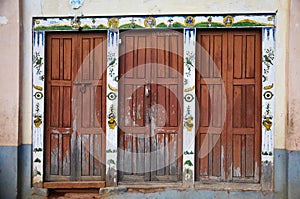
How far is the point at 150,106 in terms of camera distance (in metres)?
6.22

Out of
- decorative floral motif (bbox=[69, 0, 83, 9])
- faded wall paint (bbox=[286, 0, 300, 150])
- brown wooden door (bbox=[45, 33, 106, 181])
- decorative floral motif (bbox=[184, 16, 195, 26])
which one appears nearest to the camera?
faded wall paint (bbox=[286, 0, 300, 150])

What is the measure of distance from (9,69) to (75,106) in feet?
3.43

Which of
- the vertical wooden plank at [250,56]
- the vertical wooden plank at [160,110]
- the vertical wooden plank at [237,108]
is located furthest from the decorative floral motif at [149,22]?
the vertical wooden plank at [237,108]

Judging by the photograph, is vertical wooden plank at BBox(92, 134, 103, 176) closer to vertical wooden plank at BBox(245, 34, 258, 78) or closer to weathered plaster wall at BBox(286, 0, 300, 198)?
vertical wooden plank at BBox(245, 34, 258, 78)

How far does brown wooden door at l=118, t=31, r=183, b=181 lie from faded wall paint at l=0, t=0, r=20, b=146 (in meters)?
1.46

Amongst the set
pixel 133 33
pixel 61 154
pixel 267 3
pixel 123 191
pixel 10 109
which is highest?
pixel 267 3

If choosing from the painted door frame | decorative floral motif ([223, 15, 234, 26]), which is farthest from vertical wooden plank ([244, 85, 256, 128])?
decorative floral motif ([223, 15, 234, 26])

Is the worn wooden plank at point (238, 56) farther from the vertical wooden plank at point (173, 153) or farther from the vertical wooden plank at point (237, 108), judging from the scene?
the vertical wooden plank at point (173, 153)

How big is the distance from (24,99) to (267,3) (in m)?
3.62

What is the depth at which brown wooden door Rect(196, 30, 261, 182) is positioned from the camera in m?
6.06

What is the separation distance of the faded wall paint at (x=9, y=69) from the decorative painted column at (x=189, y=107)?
2.34 metres

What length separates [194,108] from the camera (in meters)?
6.08

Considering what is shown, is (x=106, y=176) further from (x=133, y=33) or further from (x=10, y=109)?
(x=133, y=33)

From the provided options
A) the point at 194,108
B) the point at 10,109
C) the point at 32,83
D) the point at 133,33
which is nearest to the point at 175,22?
the point at 133,33
